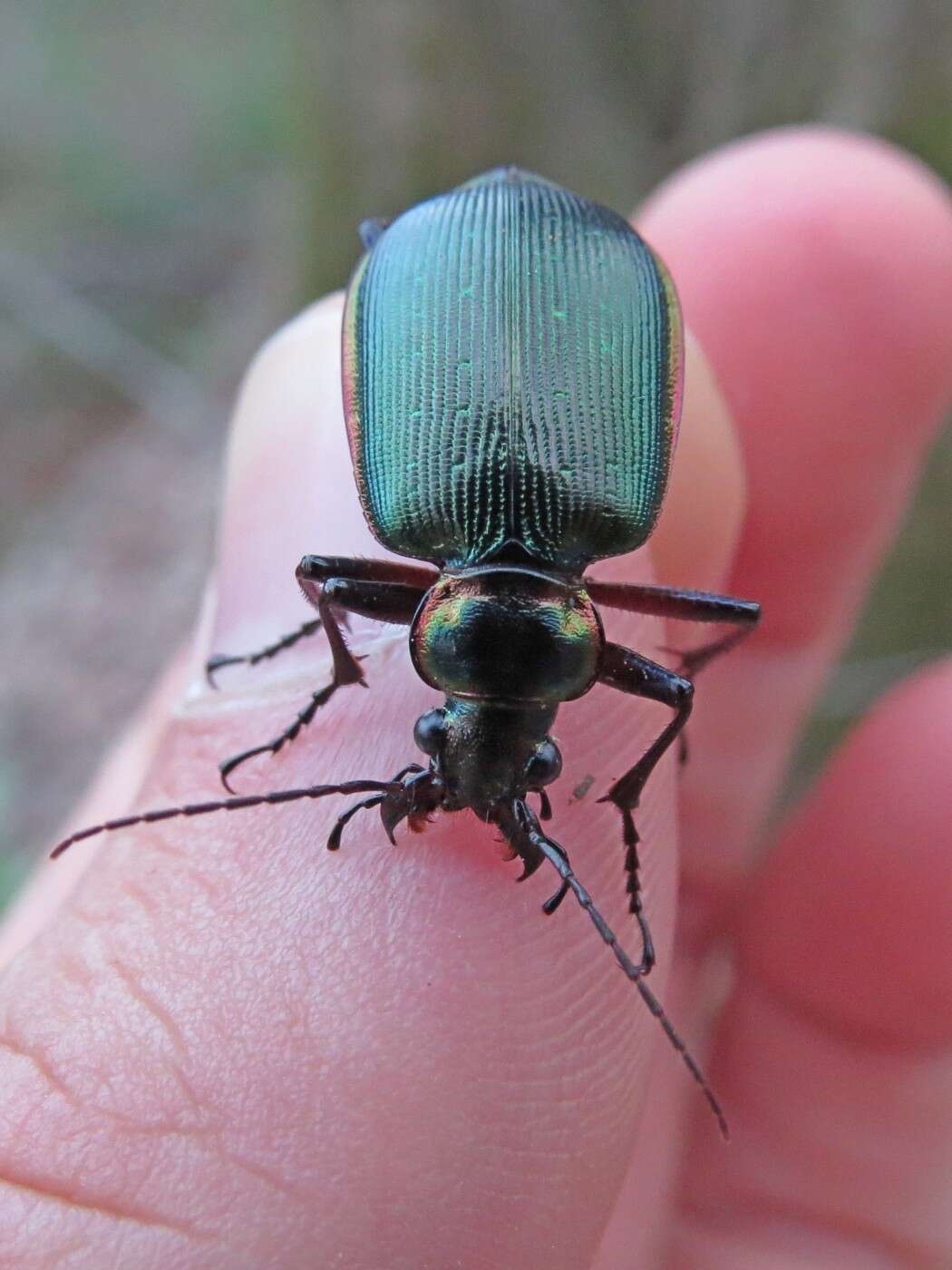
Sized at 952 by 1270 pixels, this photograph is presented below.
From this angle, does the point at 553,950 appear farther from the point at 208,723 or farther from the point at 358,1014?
the point at 208,723

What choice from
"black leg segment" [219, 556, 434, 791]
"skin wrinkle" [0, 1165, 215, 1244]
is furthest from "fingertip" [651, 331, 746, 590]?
"skin wrinkle" [0, 1165, 215, 1244]

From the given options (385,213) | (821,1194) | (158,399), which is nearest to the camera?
(821,1194)

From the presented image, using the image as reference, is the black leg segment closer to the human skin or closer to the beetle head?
the human skin

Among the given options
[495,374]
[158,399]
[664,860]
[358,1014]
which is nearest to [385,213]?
[158,399]

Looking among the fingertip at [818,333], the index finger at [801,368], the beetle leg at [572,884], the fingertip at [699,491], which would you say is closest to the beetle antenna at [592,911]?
the beetle leg at [572,884]

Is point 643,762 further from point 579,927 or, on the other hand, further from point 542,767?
point 579,927

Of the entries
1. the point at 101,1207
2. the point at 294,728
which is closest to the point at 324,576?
the point at 294,728

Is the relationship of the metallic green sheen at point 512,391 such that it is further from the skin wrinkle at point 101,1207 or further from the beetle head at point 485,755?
the skin wrinkle at point 101,1207
